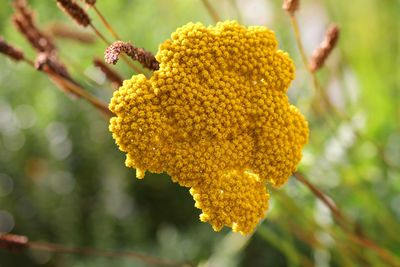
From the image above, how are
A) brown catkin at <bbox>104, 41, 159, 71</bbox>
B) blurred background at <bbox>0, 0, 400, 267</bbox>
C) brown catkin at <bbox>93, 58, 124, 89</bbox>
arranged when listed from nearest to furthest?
1. brown catkin at <bbox>104, 41, 159, 71</bbox>
2. brown catkin at <bbox>93, 58, 124, 89</bbox>
3. blurred background at <bbox>0, 0, 400, 267</bbox>

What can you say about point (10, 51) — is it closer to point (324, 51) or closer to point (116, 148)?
point (324, 51)

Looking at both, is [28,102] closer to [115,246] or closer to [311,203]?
[115,246]

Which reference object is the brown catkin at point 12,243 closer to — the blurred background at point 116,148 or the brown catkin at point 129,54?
the brown catkin at point 129,54

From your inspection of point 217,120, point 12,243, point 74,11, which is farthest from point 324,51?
point 12,243

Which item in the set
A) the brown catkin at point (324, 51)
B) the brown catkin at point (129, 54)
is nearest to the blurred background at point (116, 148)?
the brown catkin at point (324, 51)

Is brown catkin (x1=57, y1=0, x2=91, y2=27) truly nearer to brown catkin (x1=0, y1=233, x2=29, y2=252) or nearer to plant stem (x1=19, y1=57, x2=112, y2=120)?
plant stem (x1=19, y1=57, x2=112, y2=120)

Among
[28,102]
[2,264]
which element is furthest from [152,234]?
[28,102]

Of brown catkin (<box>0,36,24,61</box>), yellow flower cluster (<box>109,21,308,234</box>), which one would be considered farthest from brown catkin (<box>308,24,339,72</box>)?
brown catkin (<box>0,36,24,61</box>)
